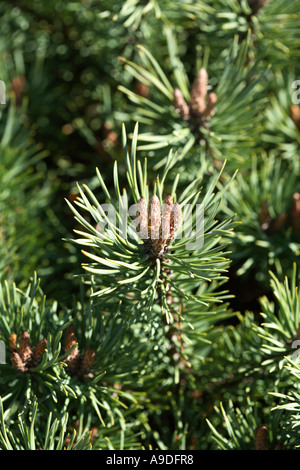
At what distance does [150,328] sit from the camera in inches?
20.9

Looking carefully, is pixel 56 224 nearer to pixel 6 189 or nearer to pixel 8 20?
pixel 6 189

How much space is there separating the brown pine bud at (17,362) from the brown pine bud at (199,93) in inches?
13.6

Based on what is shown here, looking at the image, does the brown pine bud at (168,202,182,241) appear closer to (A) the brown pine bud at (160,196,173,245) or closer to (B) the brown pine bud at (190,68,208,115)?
(A) the brown pine bud at (160,196,173,245)

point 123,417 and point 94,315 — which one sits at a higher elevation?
point 94,315

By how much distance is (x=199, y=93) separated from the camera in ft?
2.01

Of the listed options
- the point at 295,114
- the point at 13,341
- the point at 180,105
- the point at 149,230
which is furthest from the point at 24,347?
the point at 295,114

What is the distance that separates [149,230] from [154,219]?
1 centimetres

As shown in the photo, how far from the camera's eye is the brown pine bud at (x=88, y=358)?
520 millimetres

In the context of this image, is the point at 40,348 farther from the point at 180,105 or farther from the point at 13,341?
the point at 180,105

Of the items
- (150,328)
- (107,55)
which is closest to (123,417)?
(150,328)

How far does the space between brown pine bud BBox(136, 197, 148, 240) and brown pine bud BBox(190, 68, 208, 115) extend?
0.20 metres

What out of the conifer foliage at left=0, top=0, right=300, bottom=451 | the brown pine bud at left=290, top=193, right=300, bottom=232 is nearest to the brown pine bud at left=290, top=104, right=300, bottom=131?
the conifer foliage at left=0, top=0, right=300, bottom=451
